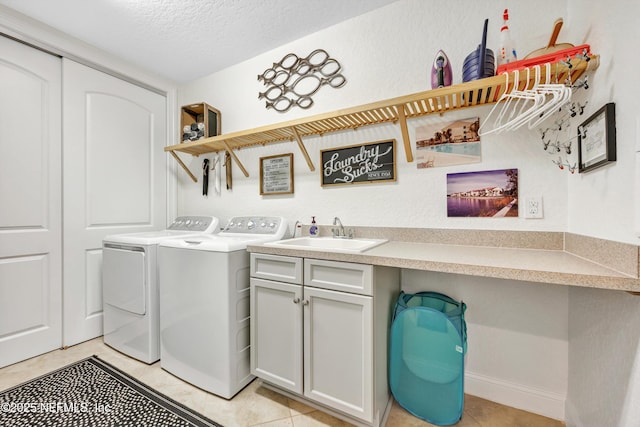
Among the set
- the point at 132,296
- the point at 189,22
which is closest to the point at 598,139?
the point at 189,22

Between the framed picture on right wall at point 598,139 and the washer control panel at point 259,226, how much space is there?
5.67 ft

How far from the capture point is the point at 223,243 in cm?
154

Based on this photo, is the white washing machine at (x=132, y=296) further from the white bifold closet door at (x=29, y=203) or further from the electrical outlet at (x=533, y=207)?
the electrical outlet at (x=533, y=207)

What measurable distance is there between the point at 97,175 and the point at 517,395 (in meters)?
3.41

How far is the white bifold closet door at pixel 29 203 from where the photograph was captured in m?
1.84

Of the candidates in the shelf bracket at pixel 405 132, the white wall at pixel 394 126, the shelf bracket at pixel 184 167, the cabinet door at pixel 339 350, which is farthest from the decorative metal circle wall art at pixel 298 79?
the cabinet door at pixel 339 350

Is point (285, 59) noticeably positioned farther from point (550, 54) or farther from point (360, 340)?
point (360, 340)

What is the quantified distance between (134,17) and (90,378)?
251 cm

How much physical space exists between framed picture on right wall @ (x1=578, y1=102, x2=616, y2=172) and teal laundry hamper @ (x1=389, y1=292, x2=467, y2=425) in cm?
89

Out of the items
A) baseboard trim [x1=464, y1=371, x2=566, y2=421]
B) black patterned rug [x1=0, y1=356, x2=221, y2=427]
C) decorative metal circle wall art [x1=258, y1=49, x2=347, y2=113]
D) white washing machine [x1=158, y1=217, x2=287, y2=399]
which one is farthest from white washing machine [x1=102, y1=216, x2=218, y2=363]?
baseboard trim [x1=464, y1=371, x2=566, y2=421]

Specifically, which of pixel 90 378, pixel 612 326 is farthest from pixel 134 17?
pixel 612 326

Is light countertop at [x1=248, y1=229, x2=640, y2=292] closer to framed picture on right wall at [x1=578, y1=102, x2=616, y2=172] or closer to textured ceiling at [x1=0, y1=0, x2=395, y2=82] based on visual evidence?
framed picture on right wall at [x1=578, y1=102, x2=616, y2=172]

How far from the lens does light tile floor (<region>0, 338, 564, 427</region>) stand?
4.44 feet

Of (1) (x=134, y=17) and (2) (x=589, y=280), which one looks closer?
(2) (x=589, y=280)
